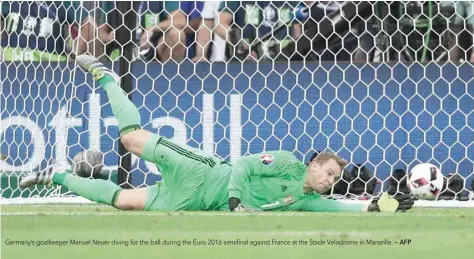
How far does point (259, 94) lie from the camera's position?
6.20 metres

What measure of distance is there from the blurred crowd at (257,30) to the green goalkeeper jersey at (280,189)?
5.81ft

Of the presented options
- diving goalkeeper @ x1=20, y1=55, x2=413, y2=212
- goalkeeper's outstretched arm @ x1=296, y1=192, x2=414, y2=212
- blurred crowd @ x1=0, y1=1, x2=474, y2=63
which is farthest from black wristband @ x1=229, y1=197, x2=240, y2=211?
blurred crowd @ x1=0, y1=1, x2=474, y2=63

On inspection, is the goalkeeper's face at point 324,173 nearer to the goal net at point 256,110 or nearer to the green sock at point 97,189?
the green sock at point 97,189

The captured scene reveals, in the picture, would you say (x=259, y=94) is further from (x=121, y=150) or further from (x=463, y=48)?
(x=463, y=48)

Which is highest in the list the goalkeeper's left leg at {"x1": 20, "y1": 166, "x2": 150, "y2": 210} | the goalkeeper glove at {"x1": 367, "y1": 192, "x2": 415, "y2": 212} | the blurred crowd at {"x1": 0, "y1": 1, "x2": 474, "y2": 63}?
the blurred crowd at {"x1": 0, "y1": 1, "x2": 474, "y2": 63}

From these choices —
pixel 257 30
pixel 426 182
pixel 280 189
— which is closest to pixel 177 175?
pixel 280 189

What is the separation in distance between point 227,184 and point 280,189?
264 millimetres

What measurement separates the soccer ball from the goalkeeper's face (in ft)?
4.38

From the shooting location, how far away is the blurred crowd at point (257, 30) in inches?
251

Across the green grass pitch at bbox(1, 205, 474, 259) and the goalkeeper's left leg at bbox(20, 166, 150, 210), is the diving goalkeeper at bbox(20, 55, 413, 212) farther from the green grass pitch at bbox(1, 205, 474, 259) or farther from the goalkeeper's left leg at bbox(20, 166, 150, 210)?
the green grass pitch at bbox(1, 205, 474, 259)

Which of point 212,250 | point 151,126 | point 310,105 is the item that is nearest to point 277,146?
point 310,105

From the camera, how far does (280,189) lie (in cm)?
468

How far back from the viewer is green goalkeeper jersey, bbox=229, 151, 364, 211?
4.63 meters

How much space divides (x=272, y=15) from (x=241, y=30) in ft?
0.86
